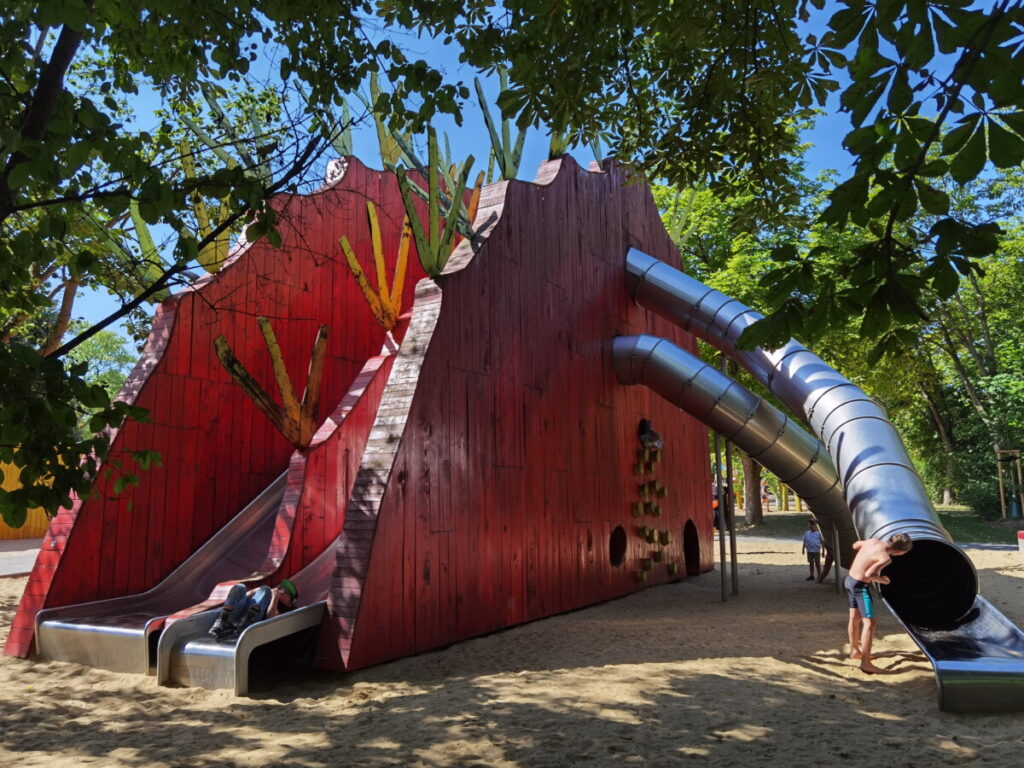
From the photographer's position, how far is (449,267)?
27.5ft

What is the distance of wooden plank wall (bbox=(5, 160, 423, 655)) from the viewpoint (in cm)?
738

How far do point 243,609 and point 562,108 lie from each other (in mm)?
4835

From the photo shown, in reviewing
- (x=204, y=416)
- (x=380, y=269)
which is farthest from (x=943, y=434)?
(x=204, y=416)

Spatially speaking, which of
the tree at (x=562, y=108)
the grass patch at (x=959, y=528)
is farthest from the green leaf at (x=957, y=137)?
the grass patch at (x=959, y=528)

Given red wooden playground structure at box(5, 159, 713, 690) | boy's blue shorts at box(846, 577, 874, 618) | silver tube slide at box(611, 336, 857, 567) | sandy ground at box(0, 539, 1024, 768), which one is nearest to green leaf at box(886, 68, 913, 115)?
sandy ground at box(0, 539, 1024, 768)

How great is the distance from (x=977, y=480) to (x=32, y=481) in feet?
96.0

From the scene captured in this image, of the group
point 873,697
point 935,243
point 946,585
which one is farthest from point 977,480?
point 935,243

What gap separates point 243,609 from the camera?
6.47 meters

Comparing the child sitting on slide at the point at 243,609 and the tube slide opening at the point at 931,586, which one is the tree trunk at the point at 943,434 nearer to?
the tube slide opening at the point at 931,586

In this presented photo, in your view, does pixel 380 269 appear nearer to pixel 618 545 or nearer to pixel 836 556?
pixel 618 545

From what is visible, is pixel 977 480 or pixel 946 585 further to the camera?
pixel 977 480

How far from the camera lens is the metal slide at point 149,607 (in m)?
6.56

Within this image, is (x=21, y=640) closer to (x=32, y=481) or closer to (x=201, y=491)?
(x=201, y=491)

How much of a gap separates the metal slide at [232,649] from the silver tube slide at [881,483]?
4391 mm
